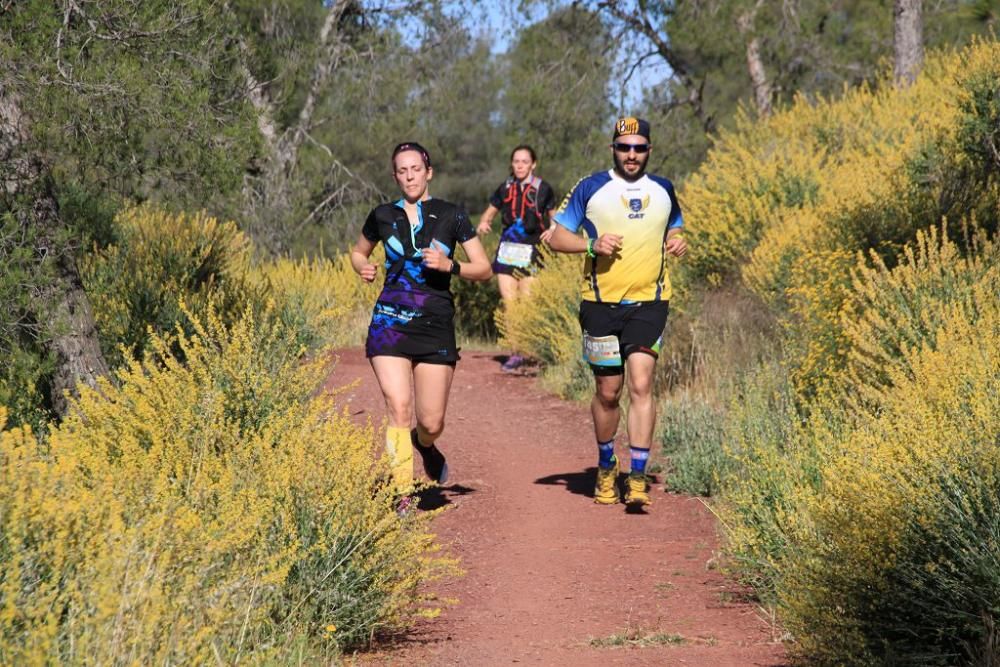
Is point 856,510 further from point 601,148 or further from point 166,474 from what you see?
point 601,148

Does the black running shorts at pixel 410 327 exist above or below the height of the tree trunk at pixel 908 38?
below

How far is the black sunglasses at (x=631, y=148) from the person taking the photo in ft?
25.9

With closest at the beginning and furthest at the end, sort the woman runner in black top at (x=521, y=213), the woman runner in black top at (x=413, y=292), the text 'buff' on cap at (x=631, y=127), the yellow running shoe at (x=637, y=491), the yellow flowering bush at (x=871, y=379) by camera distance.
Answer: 1. the yellow flowering bush at (x=871, y=379)
2. the woman runner in black top at (x=413, y=292)
3. the text 'buff' on cap at (x=631, y=127)
4. the yellow running shoe at (x=637, y=491)
5. the woman runner in black top at (x=521, y=213)

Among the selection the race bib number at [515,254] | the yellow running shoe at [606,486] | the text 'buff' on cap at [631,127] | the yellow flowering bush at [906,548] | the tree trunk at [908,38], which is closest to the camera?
the yellow flowering bush at [906,548]

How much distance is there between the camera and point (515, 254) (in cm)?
1440

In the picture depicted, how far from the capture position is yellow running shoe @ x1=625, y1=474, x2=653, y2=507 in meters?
8.12

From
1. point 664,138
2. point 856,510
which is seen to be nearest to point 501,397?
point 856,510

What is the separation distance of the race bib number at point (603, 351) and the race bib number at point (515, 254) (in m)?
6.24

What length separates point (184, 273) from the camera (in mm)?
12227

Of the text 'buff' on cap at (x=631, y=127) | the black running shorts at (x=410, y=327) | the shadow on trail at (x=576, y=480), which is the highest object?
the text 'buff' on cap at (x=631, y=127)

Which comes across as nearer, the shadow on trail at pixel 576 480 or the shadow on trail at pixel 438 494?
the shadow on trail at pixel 438 494

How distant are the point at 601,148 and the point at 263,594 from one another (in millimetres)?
17707

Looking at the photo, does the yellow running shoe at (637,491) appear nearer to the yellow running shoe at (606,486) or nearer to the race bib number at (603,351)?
the yellow running shoe at (606,486)

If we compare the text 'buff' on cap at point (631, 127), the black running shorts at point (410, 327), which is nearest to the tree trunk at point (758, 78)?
the text 'buff' on cap at point (631, 127)
